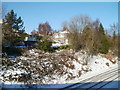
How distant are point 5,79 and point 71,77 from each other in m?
5.13

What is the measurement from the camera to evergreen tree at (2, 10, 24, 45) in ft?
53.3

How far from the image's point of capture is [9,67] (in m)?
10.1

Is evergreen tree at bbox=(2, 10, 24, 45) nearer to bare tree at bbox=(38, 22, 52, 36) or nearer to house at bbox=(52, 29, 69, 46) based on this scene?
house at bbox=(52, 29, 69, 46)

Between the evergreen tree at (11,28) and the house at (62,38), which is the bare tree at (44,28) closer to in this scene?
the house at (62,38)

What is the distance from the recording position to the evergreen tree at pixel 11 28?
53.3 ft

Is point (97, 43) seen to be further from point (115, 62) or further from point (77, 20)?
point (77, 20)

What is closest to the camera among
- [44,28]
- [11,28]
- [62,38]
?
[11,28]

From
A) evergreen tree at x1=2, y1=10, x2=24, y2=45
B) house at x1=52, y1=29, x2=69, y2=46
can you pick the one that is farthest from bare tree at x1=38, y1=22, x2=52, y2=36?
evergreen tree at x1=2, y1=10, x2=24, y2=45

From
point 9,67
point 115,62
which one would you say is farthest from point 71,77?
point 115,62

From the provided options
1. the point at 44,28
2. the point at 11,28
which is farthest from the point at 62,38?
the point at 11,28

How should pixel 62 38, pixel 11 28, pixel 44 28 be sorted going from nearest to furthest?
1. pixel 11 28
2. pixel 44 28
3. pixel 62 38

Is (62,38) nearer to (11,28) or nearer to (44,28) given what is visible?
(44,28)

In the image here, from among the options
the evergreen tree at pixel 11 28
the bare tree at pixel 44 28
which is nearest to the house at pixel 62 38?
the bare tree at pixel 44 28

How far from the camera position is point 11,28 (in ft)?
57.9
